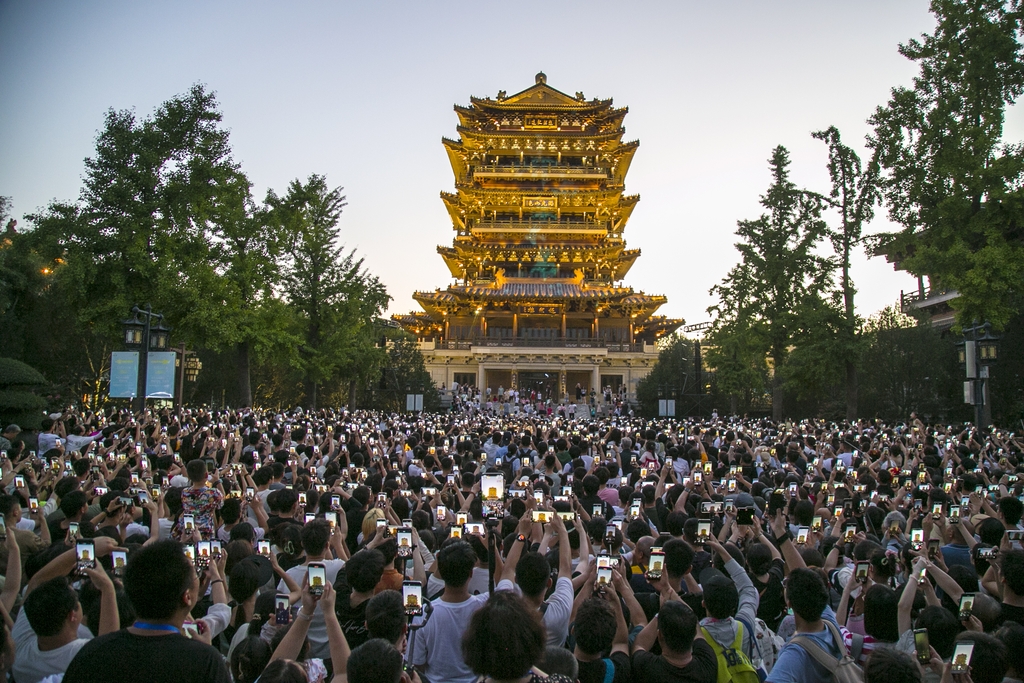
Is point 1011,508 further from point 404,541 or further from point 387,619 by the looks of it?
point 387,619

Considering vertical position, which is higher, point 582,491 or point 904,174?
point 904,174

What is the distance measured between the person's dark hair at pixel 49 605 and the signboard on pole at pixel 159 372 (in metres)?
18.4

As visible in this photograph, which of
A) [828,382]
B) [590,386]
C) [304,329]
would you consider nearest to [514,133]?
[590,386]

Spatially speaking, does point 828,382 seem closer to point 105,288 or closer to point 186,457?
point 186,457

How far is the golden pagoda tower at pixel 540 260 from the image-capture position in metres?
52.4

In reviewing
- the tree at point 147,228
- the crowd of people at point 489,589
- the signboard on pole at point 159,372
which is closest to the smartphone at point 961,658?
the crowd of people at point 489,589

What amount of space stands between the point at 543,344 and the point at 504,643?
48966mm

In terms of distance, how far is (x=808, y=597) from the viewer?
13.9 feet

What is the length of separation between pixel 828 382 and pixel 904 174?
9.40 m

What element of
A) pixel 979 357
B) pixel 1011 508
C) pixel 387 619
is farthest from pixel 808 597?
pixel 979 357

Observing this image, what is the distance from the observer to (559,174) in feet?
188

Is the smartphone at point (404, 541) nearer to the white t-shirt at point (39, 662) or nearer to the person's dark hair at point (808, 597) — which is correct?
the white t-shirt at point (39, 662)

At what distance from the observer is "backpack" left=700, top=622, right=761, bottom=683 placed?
4301 millimetres

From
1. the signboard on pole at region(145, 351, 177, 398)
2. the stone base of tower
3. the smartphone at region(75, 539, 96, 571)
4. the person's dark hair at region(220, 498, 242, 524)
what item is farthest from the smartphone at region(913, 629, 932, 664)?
the stone base of tower
